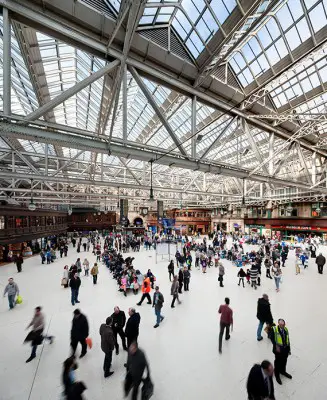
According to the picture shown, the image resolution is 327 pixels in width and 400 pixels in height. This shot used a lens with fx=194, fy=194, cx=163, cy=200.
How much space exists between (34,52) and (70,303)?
9.92 m

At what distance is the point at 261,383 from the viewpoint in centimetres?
310

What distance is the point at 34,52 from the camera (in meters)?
6.72

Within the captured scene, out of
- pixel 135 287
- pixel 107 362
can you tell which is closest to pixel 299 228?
pixel 135 287

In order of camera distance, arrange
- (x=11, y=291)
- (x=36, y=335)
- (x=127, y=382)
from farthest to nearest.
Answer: (x=11, y=291) < (x=36, y=335) < (x=127, y=382)

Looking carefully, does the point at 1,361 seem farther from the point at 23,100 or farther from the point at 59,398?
the point at 23,100

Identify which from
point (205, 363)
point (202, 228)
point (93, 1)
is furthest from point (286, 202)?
point (93, 1)

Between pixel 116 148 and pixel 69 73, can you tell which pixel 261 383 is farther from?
pixel 69 73

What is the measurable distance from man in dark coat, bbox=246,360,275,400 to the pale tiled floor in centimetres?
114

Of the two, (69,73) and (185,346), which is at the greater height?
(69,73)

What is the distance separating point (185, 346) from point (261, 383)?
9.39ft

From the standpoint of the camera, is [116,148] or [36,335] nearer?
[36,335]

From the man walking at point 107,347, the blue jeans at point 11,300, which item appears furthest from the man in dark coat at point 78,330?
the blue jeans at point 11,300

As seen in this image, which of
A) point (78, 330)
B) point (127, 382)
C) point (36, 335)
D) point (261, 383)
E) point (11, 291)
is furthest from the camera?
point (11, 291)

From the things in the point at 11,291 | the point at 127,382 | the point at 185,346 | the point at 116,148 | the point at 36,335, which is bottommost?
the point at 185,346
